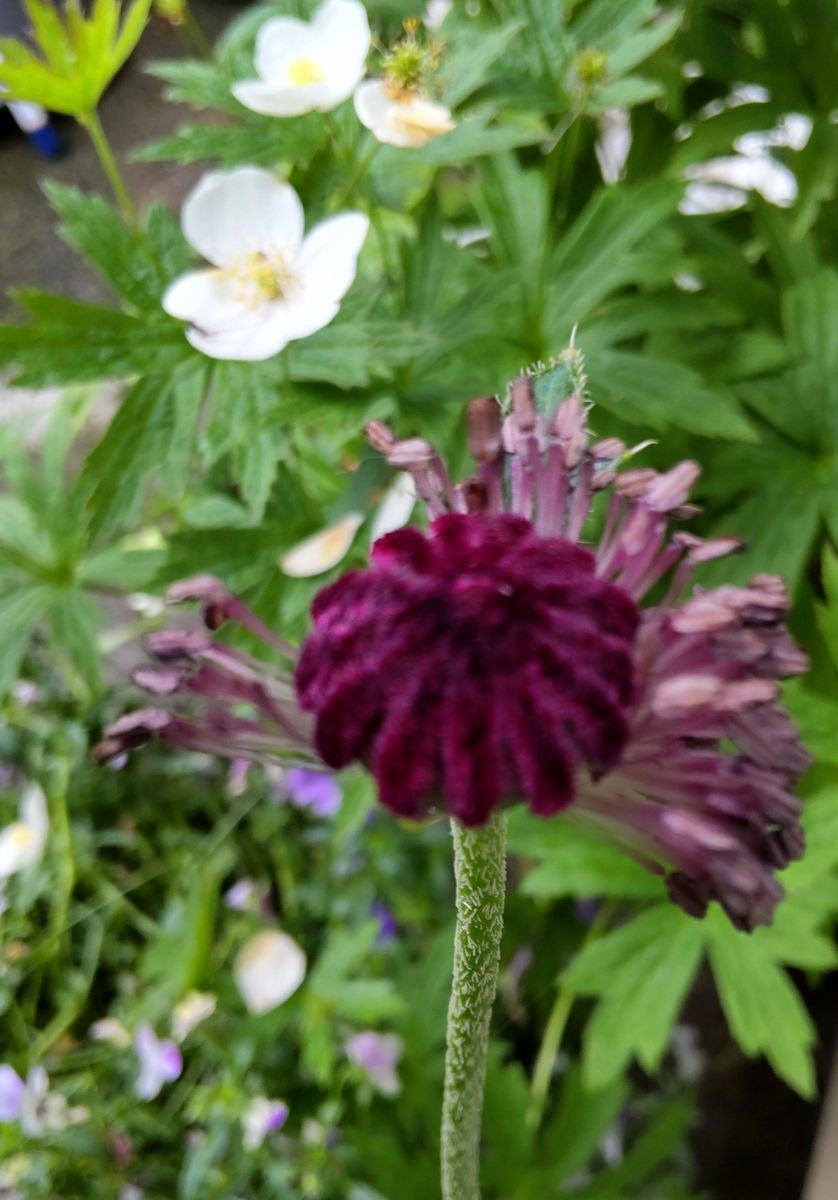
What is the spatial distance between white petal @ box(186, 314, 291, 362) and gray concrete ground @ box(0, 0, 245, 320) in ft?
0.93

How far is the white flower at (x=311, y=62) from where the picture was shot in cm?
49

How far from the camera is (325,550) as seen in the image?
0.61m

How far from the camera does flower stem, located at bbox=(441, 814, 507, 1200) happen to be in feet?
0.90

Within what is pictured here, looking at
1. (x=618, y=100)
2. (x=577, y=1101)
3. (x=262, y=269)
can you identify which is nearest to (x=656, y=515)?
(x=262, y=269)

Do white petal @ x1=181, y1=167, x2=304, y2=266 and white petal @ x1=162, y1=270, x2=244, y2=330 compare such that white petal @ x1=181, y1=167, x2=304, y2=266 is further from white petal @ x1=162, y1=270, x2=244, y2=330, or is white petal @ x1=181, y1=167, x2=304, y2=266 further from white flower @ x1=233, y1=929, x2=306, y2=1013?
white flower @ x1=233, y1=929, x2=306, y2=1013

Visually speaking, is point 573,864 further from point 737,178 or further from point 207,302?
point 737,178

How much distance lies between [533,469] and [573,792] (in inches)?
4.6

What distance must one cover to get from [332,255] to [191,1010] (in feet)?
1.72

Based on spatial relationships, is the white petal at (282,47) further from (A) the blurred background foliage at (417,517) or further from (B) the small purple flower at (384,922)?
(B) the small purple flower at (384,922)

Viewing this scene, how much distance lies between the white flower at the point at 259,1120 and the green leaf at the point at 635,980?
0.21 m

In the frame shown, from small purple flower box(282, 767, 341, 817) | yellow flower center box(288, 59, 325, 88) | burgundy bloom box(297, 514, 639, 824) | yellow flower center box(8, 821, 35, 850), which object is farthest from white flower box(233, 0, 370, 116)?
yellow flower center box(8, 821, 35, 850)

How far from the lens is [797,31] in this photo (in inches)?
29.9

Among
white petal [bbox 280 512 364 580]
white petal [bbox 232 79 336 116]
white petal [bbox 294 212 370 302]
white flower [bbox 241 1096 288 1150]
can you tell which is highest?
white petal [bbox 232 79 336 116]

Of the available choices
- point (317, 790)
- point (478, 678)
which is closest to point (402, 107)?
point (478, 678)
